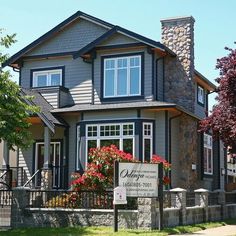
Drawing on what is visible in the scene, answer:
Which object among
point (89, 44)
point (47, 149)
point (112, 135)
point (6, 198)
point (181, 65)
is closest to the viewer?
point (6, 198)

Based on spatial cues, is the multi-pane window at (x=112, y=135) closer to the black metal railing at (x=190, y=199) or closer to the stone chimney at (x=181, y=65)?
the stone chimney at (x=181, y=65)

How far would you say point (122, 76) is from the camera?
2391 centimetres

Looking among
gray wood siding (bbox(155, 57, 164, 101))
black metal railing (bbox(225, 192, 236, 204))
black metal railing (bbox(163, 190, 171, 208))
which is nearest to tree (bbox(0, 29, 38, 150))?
black metal railing (bbox(163, 190, 171, 208))

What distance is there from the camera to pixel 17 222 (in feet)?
57.2

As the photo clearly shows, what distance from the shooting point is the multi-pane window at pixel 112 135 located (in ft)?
73.5

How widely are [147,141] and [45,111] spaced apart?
4858 mm

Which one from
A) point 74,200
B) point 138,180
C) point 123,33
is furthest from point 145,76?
point 138,180

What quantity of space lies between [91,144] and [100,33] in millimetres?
6049

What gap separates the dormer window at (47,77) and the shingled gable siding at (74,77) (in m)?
0.27

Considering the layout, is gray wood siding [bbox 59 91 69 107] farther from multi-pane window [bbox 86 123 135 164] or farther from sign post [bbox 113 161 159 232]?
sign post [bbox 113 161 159 232]

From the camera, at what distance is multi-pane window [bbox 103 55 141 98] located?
23.6 meters

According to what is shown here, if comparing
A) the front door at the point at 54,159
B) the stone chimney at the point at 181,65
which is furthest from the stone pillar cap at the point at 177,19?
the front door at the point at 54,159

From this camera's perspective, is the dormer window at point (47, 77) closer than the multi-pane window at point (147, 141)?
No

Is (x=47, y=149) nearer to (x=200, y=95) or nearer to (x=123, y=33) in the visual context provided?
(x=123, y=33)
